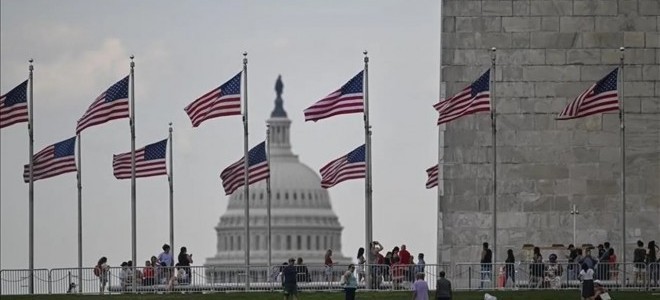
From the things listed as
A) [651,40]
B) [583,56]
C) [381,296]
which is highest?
[651,40]

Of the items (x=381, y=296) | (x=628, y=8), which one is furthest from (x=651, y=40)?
(x=381, y=296)

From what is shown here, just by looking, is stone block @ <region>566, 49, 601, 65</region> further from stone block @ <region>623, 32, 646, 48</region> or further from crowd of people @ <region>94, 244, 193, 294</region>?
crowd of people @ <region>94, 244, 193, 294</region>

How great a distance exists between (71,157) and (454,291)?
16.8 meters

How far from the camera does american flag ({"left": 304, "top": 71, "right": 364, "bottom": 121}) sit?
9775 cm

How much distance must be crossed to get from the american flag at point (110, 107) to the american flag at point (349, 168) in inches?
287

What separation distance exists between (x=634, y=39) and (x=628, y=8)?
3.53 feet

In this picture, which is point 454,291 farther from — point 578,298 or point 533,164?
point 533,164

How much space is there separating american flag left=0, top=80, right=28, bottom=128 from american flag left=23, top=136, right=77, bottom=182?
356 centimetres

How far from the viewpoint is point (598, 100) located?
96.6 meters

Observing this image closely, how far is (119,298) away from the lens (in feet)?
301

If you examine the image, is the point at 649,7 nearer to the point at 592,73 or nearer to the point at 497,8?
the point at 592,73

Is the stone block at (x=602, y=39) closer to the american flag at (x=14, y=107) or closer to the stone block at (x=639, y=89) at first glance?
the stone block at (x=639, y=89)

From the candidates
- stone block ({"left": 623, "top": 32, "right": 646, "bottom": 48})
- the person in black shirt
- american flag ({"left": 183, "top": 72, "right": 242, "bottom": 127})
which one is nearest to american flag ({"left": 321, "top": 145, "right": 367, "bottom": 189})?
american flag ({"left": 183, "top": 72, "right": 242, "bottom": 127})

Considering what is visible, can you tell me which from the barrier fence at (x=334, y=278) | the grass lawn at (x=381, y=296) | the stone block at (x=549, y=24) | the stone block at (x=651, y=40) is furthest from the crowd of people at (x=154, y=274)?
the stone block at (x=651, y=40)
